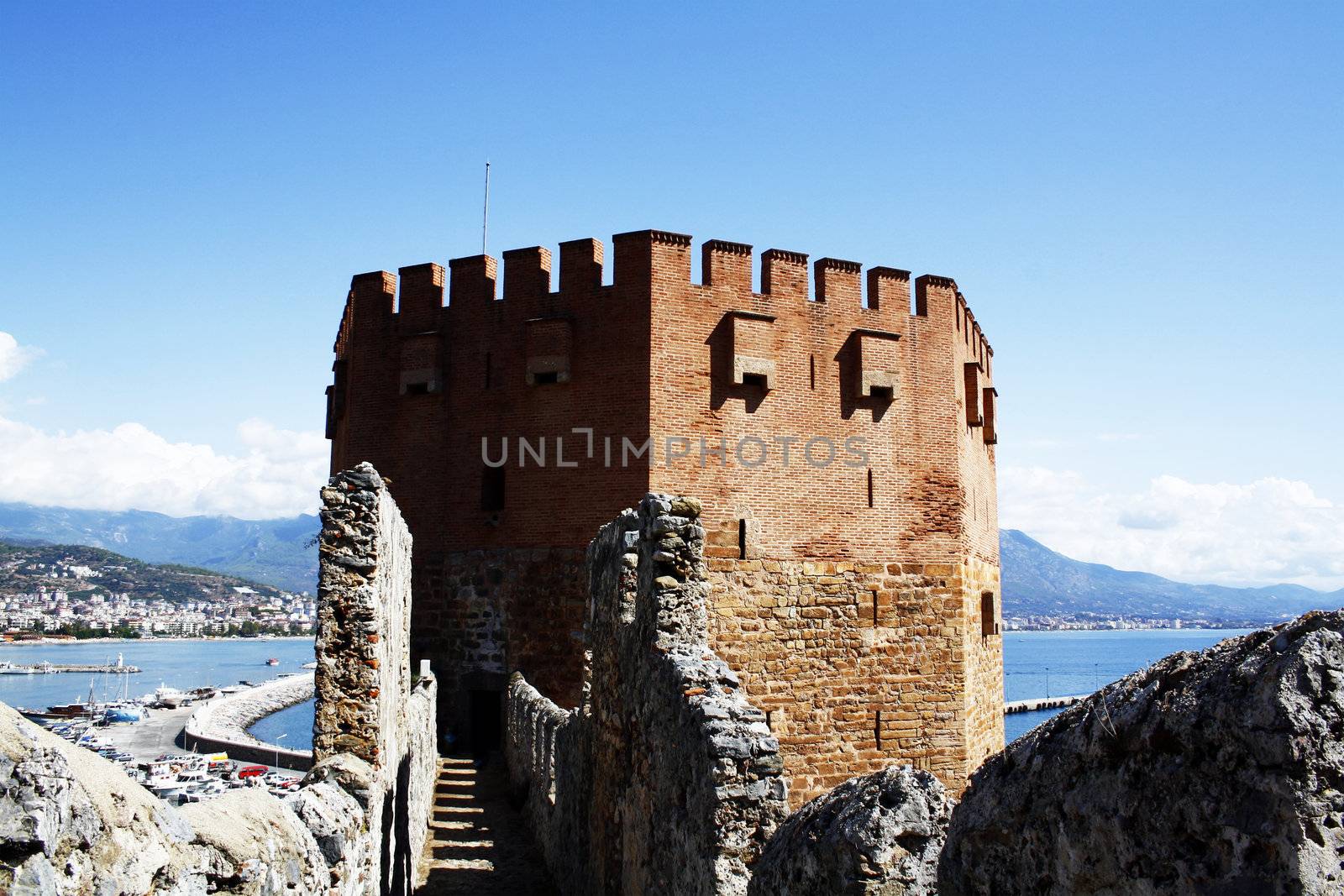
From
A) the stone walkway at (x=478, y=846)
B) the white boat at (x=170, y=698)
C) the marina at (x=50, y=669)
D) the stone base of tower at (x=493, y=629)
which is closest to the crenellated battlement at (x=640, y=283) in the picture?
the stone base of tower at (x=493, y=629)

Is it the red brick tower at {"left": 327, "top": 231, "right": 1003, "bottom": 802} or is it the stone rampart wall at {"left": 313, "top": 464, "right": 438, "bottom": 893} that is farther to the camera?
the red brick tower at {"left": 327, "top": 231, "right": 1003, "bottom": 802}

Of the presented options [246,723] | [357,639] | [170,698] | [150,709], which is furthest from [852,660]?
[170,698]

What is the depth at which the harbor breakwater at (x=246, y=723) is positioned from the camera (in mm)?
56312

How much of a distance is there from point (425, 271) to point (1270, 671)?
18.9 metres

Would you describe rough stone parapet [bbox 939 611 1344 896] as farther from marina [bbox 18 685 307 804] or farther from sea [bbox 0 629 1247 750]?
sea [bbox 0 629 1247 750]

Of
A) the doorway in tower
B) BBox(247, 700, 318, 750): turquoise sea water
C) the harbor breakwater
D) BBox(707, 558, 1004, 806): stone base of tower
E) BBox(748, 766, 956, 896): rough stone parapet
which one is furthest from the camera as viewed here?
BBox(247, 700, 318, 750): turquoise sea water

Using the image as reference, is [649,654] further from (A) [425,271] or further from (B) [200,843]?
(A) [425,271]

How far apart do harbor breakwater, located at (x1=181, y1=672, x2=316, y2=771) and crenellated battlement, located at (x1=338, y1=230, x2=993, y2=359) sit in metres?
32.5

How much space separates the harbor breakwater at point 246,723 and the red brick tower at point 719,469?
3196 centimetres

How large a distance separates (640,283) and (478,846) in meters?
9.18

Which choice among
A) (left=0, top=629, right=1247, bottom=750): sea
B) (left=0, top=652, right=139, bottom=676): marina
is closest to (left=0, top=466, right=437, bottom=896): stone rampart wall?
(left=0, top=629, right=1247, bottom=750): sea

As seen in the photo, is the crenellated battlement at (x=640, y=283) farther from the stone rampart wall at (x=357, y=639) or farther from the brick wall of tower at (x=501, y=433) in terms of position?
the stone rampart wall at (x=357, y=639)

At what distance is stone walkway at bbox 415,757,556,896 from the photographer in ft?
36.9

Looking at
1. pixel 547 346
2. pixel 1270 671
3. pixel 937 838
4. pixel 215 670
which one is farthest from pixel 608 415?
pixel 215 670
